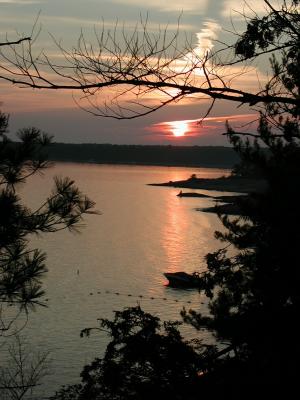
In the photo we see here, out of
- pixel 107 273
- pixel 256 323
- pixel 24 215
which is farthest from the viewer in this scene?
pixel 107 273

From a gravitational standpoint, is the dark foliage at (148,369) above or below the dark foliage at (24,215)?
below

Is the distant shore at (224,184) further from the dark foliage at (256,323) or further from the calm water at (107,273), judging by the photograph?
the dark foliage at (256,323)

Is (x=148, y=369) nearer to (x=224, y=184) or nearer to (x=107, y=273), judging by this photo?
(x=107, y=273)

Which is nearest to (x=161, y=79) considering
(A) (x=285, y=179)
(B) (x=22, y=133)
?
(A) (x=285, y=179)

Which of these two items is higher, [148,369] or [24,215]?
[24,215]

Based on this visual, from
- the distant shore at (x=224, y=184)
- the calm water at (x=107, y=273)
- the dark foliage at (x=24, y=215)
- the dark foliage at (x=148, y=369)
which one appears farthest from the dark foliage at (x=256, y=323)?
the distant shore at (x=224, y=184)

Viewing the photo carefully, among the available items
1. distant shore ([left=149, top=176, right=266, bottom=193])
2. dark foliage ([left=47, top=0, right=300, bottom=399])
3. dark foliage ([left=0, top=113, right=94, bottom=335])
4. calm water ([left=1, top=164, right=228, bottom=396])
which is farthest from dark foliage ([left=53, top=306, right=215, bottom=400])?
distant shore ([left=149, top=176, right=266, bottom=193])

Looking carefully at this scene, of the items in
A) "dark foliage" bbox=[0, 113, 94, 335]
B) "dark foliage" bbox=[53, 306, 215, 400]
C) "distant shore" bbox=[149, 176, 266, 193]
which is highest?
"dark foliage" bbox=[0, 113, 94, 335]

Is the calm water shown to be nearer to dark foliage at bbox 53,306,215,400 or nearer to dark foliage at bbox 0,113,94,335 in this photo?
dark foliage at bbox 0,113,94,335

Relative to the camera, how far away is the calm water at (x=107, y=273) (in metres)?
27.6

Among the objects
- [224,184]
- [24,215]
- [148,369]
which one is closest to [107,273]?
[24,215]

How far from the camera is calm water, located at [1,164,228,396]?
1086 inches

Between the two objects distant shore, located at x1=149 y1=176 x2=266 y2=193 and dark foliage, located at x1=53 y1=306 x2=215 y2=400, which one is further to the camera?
distant shore, located at x1=149 y1=176 x2=266 y2=193

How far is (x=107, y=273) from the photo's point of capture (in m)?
45.2
